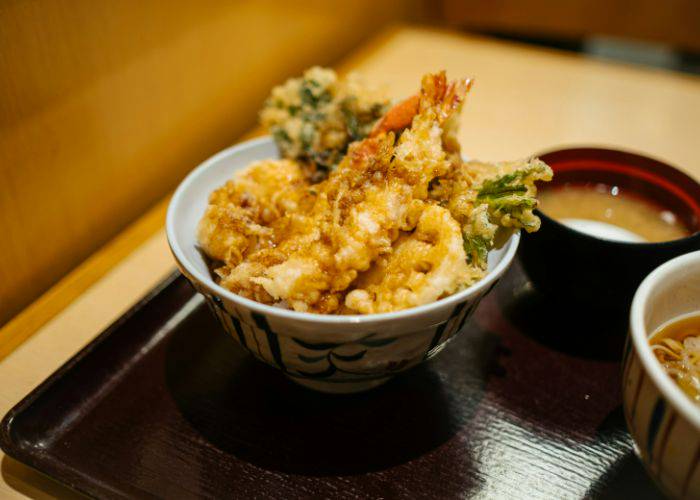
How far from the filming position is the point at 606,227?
4.84 ft

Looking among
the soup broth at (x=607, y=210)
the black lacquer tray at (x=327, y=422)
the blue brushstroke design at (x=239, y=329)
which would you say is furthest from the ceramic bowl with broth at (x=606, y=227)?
the blue brushstroke design at (x=239, y=329)

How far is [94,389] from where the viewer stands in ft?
4.04

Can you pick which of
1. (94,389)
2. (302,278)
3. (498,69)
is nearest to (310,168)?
(302,278)

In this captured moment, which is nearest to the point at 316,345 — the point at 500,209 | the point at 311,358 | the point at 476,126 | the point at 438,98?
the point at 311,358

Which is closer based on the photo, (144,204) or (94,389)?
(94,389)

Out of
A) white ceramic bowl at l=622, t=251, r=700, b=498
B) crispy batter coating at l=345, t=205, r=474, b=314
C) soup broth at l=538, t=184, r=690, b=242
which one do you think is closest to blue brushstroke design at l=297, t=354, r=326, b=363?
crispy batter coating at l=345, t=205, r=474, b=314

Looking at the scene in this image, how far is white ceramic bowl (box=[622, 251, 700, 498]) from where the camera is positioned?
79 centimetres

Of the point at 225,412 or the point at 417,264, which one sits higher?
the point at 417,264

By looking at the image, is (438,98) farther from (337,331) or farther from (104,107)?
(104,107)

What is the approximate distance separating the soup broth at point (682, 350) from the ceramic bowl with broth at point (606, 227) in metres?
0.18

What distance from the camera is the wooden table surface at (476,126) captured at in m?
1.36

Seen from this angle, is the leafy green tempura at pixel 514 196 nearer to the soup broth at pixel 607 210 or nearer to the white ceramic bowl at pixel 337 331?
the white ceramic bowl at pixel 337 331

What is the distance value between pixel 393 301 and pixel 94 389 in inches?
27.1

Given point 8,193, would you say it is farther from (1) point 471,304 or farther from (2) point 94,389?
(1) point 471,304
